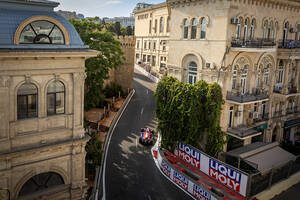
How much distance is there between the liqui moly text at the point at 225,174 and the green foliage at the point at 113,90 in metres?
26.7

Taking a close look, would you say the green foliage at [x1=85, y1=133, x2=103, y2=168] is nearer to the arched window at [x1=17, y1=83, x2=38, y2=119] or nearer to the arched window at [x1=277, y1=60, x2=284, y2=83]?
the arched window at [x1=17, y1=83, x2=38, y2=119]

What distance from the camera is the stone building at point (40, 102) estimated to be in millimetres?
14164

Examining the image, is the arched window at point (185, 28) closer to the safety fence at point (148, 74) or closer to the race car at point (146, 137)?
the race car at point (146, 137)

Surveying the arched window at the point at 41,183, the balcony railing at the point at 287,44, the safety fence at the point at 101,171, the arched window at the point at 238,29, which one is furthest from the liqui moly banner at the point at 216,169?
the balcony railing at the point at 287,44

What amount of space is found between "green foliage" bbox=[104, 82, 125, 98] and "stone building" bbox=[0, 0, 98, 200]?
2929 centimetres

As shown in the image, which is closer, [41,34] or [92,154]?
[41,34]

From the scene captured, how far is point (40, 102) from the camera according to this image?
15.3 m

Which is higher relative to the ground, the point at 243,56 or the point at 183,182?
the point at 243,56

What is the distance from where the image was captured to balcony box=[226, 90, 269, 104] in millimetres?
25969

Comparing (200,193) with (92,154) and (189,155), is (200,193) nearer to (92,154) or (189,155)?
(189,155)

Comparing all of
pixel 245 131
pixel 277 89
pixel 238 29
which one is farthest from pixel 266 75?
pixel 238 29

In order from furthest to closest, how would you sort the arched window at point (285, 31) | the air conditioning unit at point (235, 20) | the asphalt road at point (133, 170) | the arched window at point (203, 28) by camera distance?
the arched window at point (285, 31), the arched window at point (203, 28), the air conditioning unit at point (235, 20), the asphalt road at point (133, 170)

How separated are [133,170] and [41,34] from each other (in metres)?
14.8

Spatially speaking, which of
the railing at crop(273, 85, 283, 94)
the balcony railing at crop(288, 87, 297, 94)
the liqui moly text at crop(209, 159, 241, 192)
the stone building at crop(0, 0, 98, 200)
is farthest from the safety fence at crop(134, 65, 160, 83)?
the stone building at crop(0, 0, 98, 200)
